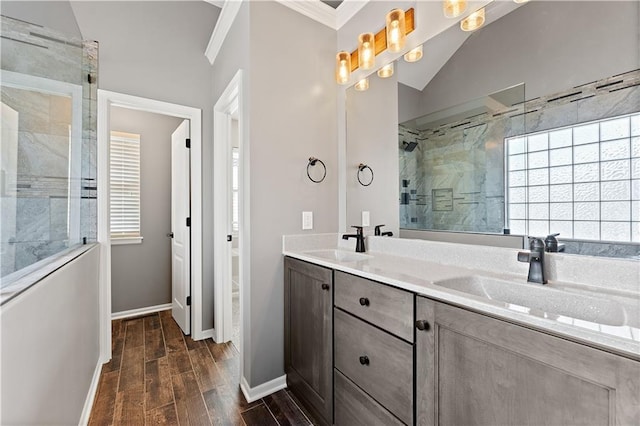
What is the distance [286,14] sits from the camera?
197 centimetres

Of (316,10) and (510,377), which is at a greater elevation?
(316,10)

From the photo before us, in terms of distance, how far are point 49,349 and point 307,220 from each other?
1.43 m

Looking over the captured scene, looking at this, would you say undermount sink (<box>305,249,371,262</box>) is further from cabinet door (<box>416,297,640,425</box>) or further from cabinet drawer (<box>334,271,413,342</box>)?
cabinet door (<box>416,297,640,425</box>)

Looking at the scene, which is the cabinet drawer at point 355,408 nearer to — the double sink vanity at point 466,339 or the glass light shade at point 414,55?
the double sink vanity at point 466,339

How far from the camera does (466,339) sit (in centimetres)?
90

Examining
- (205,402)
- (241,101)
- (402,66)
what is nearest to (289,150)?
(241,101)

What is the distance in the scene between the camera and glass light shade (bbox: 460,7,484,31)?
138 centimetres

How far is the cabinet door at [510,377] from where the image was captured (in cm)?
64

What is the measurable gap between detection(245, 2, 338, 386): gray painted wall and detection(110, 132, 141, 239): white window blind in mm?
2185

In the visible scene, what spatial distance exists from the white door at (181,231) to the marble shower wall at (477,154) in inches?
80.1

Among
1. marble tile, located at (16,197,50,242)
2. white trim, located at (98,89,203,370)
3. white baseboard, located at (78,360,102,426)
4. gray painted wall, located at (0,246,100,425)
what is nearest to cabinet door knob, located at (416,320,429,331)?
gray painted wall, located at (0,246,100,425)

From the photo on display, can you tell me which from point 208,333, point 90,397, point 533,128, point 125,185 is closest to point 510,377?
point 533,128

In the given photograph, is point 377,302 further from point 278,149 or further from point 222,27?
point 222,27

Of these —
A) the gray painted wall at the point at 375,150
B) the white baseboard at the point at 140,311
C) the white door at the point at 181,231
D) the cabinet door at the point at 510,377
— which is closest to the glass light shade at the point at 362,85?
the gray painted wall at the point at 375,150
